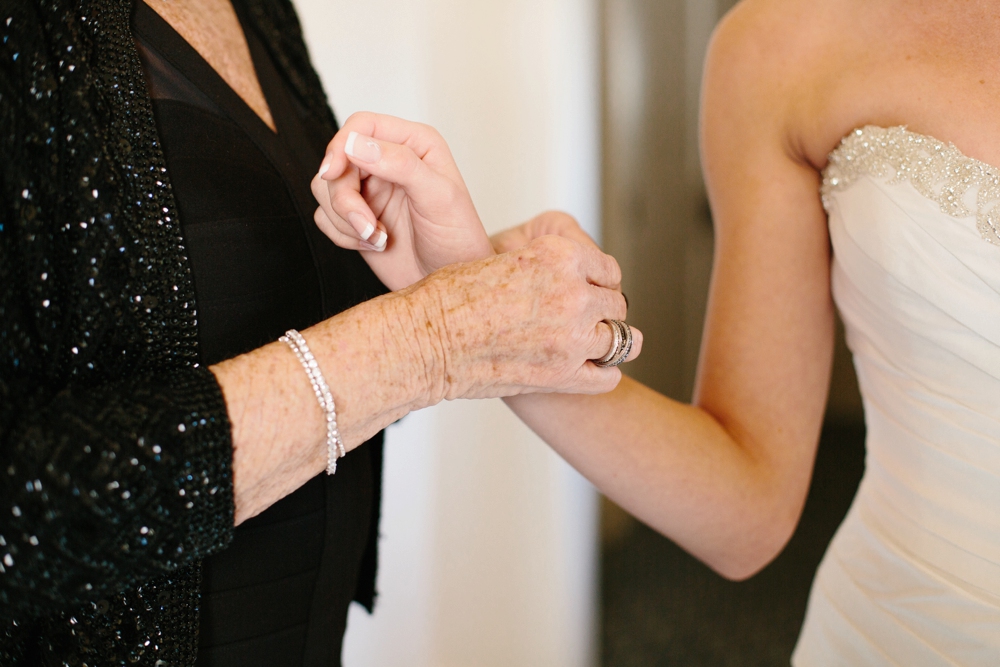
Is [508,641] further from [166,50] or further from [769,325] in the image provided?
[166,50]

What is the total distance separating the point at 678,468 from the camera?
3.14 feet

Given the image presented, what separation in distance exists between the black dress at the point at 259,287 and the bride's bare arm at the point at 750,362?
0.34 metres

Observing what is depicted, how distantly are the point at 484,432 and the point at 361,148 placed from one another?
61.8 inches

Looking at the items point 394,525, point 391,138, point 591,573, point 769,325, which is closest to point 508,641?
point 591,573

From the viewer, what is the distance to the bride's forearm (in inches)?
36.4

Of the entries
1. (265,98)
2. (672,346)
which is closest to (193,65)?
(265,98)

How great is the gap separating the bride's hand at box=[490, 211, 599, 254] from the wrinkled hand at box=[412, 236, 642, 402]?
12 centimetres

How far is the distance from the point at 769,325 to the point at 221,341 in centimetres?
73

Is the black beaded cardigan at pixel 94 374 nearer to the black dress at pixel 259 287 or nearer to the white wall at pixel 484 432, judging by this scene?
the black dress at pixel 259 287

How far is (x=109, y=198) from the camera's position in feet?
2.04

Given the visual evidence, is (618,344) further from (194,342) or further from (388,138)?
(194,342)

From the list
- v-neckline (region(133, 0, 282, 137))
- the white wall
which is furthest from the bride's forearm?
the white wall

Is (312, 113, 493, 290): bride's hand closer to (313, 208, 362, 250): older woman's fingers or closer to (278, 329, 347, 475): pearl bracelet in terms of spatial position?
(313, 208, 362, 250): older woman's fingers

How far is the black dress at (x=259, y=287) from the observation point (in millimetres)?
734
